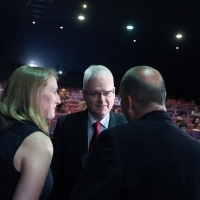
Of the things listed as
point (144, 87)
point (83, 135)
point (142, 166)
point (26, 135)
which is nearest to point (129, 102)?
point (144, 87)

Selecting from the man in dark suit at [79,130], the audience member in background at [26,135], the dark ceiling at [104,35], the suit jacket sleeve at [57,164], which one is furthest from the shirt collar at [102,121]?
the dark ceiling at [104,35]

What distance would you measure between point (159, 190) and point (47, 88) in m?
0.66

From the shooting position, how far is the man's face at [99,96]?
6.11ft

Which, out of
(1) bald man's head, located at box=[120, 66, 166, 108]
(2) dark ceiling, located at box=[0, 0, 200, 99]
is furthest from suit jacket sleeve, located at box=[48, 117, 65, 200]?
(2) dark ceiling, located at box=[0, 0, 200, 99]

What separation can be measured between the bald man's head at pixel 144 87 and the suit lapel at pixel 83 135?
1.86 feet

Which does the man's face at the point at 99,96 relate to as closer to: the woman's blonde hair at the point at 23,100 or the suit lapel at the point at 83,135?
the suit lapel at the point at 83,135

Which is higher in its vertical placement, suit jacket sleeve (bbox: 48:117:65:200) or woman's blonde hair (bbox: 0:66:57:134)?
woman's blonde hair (bbox: 0:66:57:134)

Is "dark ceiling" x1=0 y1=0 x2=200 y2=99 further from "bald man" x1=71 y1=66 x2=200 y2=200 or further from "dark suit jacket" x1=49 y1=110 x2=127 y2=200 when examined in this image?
"bald man" x1=71 y1=66 x2=200 y2=200

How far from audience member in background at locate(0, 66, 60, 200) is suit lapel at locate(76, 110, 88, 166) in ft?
1.04

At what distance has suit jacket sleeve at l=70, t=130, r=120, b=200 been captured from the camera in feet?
3.36

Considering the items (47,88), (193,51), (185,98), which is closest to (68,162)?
(47,88)

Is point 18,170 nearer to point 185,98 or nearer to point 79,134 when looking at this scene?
point 79,134

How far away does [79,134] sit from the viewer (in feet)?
5.87

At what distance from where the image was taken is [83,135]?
1.79m
